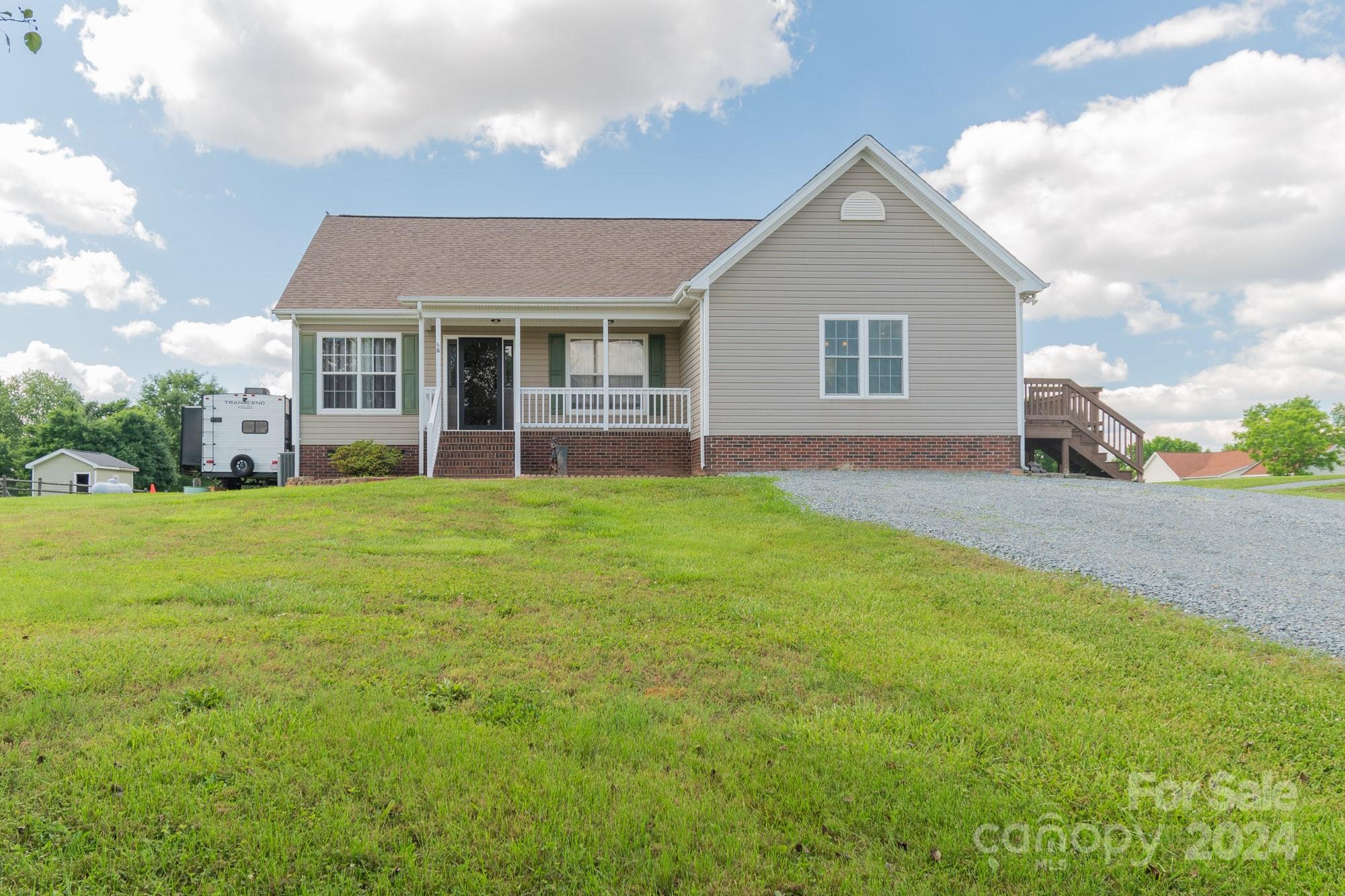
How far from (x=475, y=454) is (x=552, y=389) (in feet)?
6.58

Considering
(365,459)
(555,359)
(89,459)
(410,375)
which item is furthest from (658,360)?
(89,459)

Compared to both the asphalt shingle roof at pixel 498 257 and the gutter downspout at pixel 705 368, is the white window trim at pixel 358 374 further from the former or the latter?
the gutter downspout at pixel 705 368

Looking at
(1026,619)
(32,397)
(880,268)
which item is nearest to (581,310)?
(880,268)

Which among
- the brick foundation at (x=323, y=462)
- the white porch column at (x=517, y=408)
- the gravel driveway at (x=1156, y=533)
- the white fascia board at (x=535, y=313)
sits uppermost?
the white fascia board at (x=535, y=313)

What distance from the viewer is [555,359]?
16.7m

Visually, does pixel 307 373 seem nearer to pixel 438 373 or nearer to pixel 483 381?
pixel 438 373

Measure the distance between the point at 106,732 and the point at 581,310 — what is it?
12753mm

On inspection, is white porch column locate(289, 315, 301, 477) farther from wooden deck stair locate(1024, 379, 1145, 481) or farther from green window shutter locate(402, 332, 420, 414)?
wooden deck stair locate(1024, 379, 1145, 481)

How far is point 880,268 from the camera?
575 inches

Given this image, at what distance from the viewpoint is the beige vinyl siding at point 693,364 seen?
14867 mm

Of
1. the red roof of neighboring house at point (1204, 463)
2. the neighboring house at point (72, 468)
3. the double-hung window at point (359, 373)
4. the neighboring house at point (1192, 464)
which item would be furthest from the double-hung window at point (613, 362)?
the red roof of neighboring house at point (1204, 463)

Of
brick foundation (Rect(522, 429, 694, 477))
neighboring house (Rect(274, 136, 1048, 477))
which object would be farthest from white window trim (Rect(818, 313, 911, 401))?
brick foundation (Rect(522, 429, 694, 477))

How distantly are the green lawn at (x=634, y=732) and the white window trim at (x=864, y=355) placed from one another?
845 cm

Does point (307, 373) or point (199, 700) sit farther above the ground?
point (307, 373)
